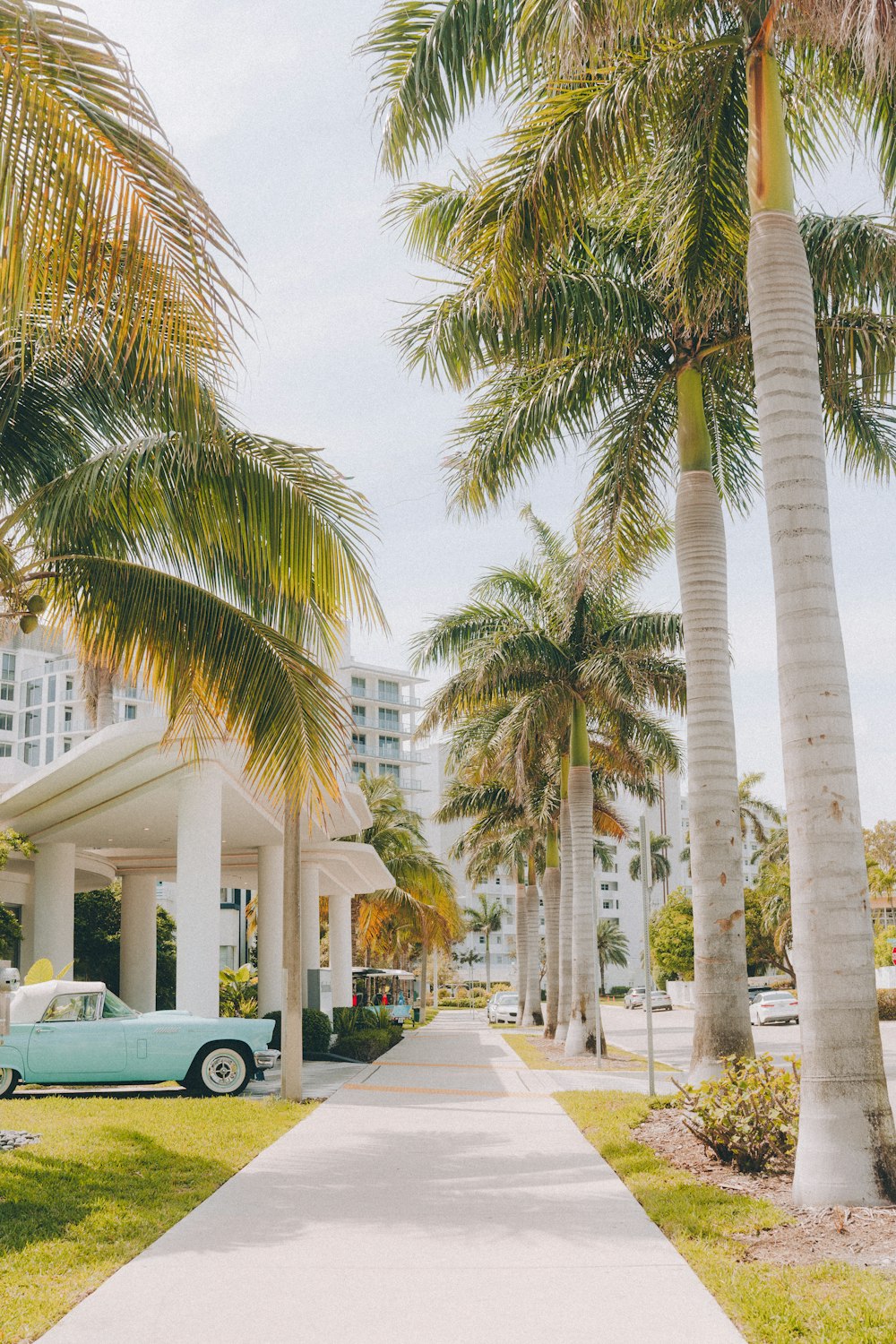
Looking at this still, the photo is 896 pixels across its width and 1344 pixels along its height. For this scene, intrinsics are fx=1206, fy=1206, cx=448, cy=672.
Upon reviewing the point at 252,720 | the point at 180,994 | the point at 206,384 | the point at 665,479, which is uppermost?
the point at 665,479

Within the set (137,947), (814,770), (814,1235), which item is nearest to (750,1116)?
(814,1235)

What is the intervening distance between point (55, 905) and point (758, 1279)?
2161cm

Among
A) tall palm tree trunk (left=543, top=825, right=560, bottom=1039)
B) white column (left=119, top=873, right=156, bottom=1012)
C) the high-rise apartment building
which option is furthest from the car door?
the high-rise apartment building

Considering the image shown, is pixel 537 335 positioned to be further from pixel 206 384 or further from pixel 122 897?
pixel 122 897

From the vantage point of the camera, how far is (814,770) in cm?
796

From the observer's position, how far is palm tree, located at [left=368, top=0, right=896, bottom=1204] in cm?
762

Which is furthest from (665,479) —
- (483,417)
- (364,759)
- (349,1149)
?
(364,759)

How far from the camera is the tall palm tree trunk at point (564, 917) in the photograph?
2828cm

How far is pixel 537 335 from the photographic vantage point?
12922mm

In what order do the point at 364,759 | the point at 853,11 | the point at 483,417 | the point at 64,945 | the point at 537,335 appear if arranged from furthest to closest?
1. the point at 364,759
2. the point at 64,945
3. the point at 483,417
4. the point at 537,335
5. the point at 853,11

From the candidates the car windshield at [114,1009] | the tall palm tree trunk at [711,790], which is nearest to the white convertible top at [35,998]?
the car windshield at [114,1009]

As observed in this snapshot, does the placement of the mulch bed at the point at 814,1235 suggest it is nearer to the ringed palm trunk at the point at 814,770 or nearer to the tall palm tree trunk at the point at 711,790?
the ringed palm trunk at the point at 814,770

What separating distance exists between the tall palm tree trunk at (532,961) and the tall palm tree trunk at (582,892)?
1688 centimetres

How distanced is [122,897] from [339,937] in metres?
7.36
